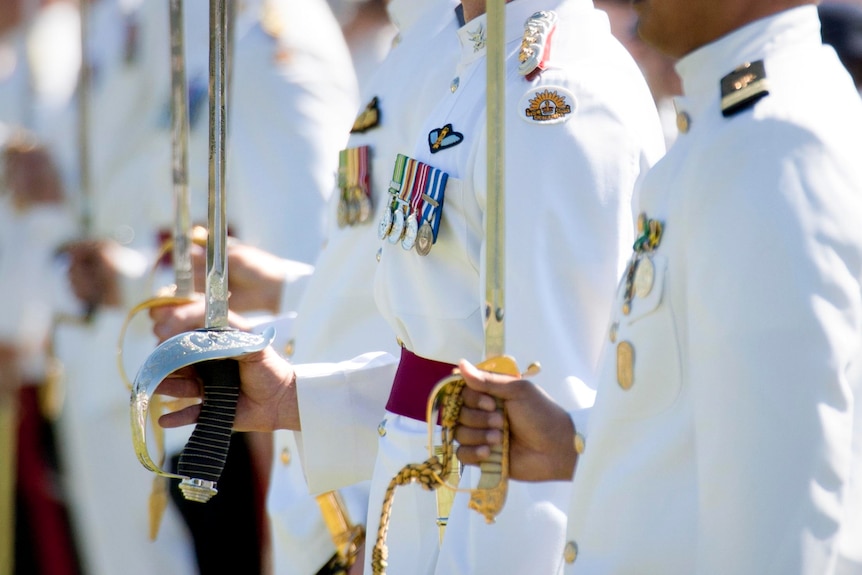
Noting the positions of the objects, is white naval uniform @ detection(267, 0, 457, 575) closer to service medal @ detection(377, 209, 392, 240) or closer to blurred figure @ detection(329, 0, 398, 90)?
service medal @ detection(377, 209, 392, 240)

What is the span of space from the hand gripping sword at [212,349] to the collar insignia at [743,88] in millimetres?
709

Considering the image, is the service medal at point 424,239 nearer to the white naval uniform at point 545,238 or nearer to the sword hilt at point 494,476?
the white naval uniform at point 545,238

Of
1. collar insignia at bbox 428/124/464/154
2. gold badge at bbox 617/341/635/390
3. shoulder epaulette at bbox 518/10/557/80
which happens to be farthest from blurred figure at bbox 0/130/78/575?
gold badge at bbox 617/341/635/390

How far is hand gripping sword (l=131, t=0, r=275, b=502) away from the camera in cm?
198

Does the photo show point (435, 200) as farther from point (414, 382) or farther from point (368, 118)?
point (368, 118)

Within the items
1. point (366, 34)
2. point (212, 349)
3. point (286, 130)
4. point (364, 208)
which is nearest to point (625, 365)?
point (212, 349)

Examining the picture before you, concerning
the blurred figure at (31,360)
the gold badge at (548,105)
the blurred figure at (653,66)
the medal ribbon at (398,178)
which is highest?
the blurred figure at (653,66)

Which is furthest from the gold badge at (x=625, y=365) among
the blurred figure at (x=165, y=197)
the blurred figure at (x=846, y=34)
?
the blurred figure at (x=846, y=34)

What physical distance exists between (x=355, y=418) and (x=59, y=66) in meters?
2.80

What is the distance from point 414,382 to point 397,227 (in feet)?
0.83

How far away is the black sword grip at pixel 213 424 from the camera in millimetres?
2076

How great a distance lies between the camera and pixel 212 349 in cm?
201

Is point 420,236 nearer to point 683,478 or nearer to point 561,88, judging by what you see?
point 561,88

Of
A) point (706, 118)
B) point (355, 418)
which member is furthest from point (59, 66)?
point (706, 118)
